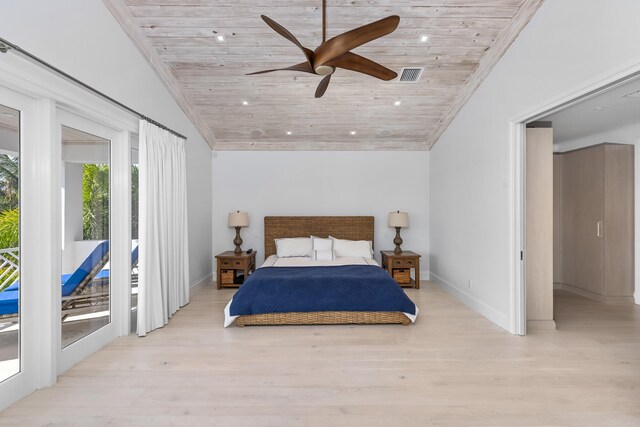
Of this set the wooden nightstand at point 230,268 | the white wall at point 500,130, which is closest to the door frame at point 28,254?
the wooden nightstand at point 230,268

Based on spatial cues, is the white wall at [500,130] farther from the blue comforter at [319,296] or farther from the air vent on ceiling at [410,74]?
the blue comforter at [319,296]

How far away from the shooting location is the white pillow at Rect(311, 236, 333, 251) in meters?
5.54

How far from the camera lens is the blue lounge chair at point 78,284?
2.35m

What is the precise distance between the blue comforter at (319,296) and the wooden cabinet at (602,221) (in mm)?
2947

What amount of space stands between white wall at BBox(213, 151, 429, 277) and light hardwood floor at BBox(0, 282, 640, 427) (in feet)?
8.39

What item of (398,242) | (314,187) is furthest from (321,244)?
(398,242)

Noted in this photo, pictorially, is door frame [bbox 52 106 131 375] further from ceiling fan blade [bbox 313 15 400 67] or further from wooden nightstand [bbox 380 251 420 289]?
wooden nightstand [bbox 380 251 420 289]

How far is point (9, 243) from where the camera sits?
2.31m

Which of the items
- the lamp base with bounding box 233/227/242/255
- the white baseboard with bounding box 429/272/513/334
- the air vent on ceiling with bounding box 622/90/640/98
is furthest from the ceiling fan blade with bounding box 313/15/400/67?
the lamp base with bounding box 233/227/242/255

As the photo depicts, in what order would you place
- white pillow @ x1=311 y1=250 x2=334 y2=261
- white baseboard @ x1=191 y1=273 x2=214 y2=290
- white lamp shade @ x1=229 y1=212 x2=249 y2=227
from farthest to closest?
white lamp shade @ x1=229 y1=212 x2=249 y2=227, white pillow @ x1=311 y1=250 x2=334 y2=261, white baseboard @ x1=191 y1=273 x2=214 y2=290

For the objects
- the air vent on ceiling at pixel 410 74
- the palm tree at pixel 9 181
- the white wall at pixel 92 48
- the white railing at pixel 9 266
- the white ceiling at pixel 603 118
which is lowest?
the white railing at pixel 9 266

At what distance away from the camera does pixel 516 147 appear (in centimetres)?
344

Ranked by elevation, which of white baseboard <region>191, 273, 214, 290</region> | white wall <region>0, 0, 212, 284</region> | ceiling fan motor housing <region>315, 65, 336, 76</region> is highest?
white wall <region>0, 0, 212, 284</region>

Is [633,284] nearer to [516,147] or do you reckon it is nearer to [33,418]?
[516,147]
